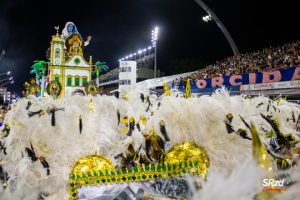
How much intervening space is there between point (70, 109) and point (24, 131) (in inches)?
14.5

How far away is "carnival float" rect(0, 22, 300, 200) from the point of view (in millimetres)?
1633

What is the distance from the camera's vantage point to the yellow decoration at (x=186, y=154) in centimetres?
204

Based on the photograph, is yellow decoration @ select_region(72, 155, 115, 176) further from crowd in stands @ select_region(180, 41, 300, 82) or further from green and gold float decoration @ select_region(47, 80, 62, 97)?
crowd in stands @ select_region(180, 41, 300, 82)

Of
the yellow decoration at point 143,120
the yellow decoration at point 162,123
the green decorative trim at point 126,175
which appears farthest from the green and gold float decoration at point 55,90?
the green decorative trim at point 126,175

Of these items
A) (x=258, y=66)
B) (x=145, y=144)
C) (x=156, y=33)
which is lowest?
(x=145, y=144)

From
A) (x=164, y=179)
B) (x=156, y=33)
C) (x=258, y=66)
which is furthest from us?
(x=156, y=33)

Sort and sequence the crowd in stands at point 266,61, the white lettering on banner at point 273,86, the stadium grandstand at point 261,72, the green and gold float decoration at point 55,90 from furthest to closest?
the crowd in stands at point 266,61 < the stadium grandstand at point 261,72 < the white lettering on banner at point 273,86 < the green and gold float decoration at point 55,90

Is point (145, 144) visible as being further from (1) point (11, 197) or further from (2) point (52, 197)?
(1) point (11, 197)

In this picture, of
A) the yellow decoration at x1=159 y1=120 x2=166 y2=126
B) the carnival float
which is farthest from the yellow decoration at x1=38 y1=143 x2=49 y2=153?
the yellow decoration at x1=159 y1=120 x2=166 y2=126

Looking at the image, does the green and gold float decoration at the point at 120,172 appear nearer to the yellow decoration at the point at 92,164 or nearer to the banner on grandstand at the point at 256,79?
the yellow decoration at the point at 92,164

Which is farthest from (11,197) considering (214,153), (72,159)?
(214,153)

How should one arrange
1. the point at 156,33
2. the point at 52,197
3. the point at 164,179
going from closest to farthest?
the point at 164,179 → the point at 52,197 → the point at 156,33

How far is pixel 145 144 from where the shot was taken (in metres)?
2.06

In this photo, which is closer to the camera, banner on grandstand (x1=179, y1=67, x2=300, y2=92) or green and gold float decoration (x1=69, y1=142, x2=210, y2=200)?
green and gold float decoration (x1=69, y1=142, x2=210, y2=200)
